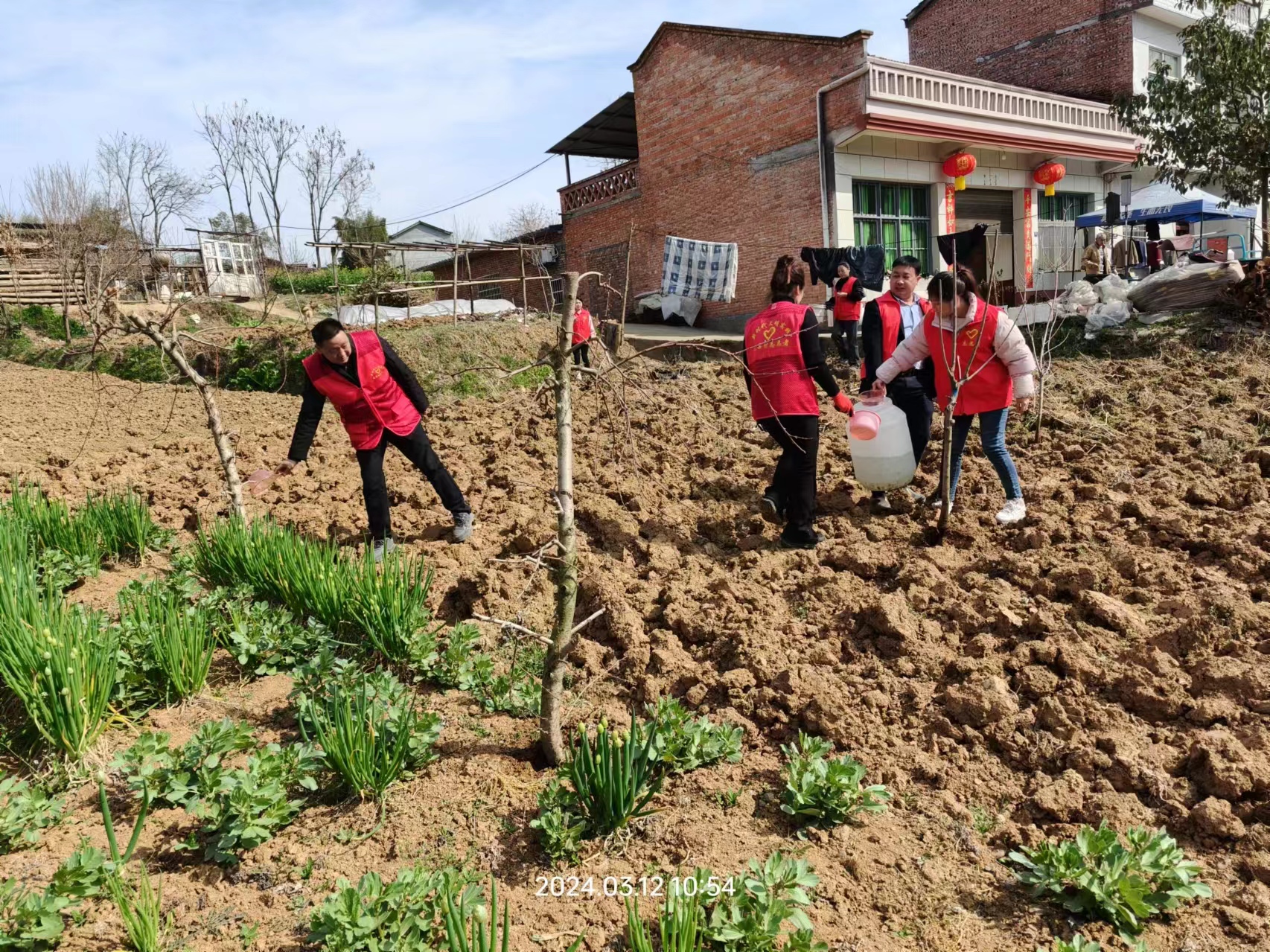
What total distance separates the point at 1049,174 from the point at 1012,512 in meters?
13.7

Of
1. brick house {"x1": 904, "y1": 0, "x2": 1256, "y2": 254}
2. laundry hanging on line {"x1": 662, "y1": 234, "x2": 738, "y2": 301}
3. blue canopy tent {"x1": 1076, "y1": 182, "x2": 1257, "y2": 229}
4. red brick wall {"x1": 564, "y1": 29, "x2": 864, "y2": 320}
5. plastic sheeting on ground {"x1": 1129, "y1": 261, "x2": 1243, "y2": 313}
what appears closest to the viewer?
plastic sheeting on ground {"x1": 1129, "y1": 261, "x2": 1243, "y2": 313}

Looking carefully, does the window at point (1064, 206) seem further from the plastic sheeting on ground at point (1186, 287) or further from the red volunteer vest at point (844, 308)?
the red volunteer vest at point (844, 308)

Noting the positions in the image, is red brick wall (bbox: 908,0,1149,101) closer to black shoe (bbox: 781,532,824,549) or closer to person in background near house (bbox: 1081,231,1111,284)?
person in background near house (bbox: 1081,231,1111,284)

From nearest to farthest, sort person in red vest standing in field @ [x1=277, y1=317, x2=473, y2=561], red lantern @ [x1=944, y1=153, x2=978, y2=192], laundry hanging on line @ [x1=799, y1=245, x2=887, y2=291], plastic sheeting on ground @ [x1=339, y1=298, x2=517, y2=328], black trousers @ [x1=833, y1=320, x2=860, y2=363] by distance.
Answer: person in red vest standing in field @ [x1=277, y1=317, x2=473, y2=561] → black trousers @ [x1=833, y1=320, x2=860, y2=363] → laundry hanging on line @ [x1=799, y1=245, x2=887, y2=291] → plastic sheeting on ground @ [x1=339, y1=298, x2=517, y2=328] → red lantern @ [x1=944, y1=153, x2=978, y2=192]

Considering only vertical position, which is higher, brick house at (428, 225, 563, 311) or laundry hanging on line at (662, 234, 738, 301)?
brick house at (428, 225, 563, 311)

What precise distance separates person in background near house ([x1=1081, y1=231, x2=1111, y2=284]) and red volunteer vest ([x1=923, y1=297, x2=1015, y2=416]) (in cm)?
902

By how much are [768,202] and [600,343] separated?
12.6 m

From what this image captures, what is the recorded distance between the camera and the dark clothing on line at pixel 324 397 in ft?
14.5

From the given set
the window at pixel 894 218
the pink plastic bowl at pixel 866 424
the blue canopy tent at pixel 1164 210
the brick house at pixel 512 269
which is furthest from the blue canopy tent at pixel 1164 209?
the pink plastic bowl at pixel 866 424

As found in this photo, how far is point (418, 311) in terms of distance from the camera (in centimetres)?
1474

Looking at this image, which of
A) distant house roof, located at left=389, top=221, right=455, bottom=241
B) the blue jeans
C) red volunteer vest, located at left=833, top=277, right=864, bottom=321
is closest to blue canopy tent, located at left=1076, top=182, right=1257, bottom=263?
red volunteer vest, located at left=833, top=277, right=864, bottom=321

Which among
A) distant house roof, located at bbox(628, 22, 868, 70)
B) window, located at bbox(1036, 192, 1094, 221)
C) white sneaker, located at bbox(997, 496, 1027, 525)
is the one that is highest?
distant house roof, located at bbox(628, 22, 868, 70)

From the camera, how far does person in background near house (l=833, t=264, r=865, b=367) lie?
797cm

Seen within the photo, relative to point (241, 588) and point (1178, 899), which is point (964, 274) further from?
point (241, 588)
